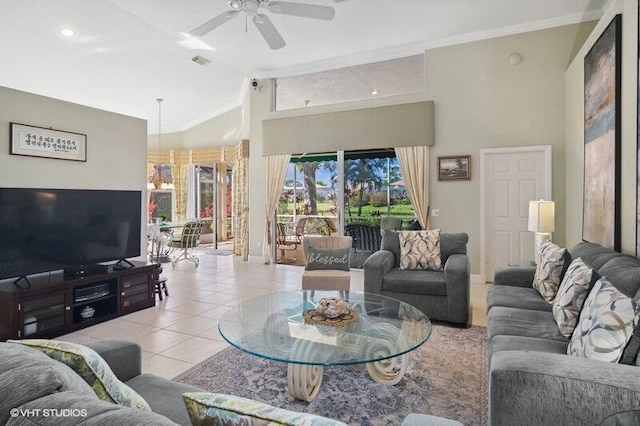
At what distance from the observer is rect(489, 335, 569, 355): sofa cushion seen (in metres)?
2.04

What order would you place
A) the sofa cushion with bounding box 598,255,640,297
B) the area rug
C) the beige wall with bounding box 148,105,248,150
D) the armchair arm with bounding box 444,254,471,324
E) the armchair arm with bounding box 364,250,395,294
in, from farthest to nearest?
the beige wall with bounding box 148,105,248,150 → the armchair arm with bounding box 364,250,395,294 → the armchair arm with bounding box 444,254,471,324 → the area rug → the sofa cushion with bounding box 598,255,640,297

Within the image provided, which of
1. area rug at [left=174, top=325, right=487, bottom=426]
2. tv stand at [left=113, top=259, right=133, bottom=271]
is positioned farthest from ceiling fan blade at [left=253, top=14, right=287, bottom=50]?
area rug at [left=174, top=325, right=487, bottom=426]

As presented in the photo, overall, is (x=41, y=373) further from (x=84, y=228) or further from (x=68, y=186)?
(x=68, y=186)

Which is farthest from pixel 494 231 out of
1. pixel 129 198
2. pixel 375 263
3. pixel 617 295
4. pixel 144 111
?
pixel 144 111

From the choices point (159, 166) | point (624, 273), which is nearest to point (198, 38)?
point (159, 166)

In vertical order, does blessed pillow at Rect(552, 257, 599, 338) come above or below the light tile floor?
above

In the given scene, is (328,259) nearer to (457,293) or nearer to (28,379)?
(457,293)

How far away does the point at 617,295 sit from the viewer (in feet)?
5.77

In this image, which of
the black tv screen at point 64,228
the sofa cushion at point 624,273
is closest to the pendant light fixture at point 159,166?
the black tv screen at point 64,228

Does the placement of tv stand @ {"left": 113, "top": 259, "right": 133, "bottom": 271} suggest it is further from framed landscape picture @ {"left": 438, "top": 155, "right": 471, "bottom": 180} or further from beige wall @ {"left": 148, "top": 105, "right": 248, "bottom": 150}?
beige wall @ {"left": 148, "top": 105, "right": 248, "bottom": 150}

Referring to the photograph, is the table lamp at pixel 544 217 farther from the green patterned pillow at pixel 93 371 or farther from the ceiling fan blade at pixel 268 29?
the green patterned pillow at pixel 93 371

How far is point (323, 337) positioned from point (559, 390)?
4.28 ft

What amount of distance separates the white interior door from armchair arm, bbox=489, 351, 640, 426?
4355 millimetres

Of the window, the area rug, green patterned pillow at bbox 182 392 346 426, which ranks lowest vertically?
the area rug
